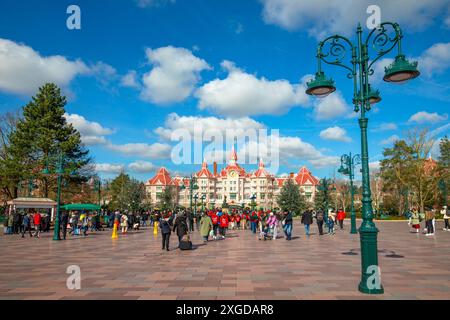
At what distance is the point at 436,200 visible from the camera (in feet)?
173

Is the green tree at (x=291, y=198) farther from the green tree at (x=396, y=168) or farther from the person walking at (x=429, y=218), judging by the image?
the person walking at (x=429, y=218)

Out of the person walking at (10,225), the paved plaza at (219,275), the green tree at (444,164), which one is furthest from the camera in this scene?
the green tree at (444,164)

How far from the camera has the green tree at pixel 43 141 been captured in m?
35.3

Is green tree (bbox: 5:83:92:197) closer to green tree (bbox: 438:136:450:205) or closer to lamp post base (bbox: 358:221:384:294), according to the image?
lamp post base (bbox: 358:221:384:294)

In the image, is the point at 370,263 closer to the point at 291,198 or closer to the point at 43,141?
the point at 43,141

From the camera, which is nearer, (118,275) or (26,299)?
(26,299)

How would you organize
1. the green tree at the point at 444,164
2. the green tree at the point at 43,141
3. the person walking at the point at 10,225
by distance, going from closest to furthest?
the person walking at the point at 10,225 → the green tree at the point at 43,141 → the green tree at the point at 444,164

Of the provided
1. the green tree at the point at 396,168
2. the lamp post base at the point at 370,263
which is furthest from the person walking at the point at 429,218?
the green tree at the point at 396,168

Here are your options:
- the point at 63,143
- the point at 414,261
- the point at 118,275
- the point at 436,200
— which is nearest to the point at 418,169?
the point at 436,200

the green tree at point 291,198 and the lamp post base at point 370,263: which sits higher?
the green tree at point 291,198

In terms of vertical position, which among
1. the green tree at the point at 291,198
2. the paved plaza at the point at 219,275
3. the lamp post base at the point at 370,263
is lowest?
the paved plaza at the point at 219,275

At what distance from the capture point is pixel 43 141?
3491 cm
